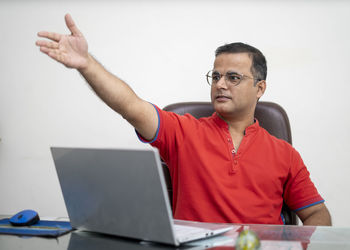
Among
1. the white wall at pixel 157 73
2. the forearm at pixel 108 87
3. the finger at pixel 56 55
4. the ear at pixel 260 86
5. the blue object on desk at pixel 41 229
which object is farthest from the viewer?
the white wall at pixel 157 73

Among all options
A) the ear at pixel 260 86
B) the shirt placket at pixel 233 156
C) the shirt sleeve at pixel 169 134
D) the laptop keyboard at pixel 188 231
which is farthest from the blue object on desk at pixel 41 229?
the ear at pixel 260 86

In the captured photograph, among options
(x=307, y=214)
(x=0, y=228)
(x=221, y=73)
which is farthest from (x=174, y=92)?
(x=0, y=228)

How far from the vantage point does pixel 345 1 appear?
2.23 m

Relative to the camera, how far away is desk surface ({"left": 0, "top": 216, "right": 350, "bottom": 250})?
82 centimetres

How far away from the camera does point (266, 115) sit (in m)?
1.74

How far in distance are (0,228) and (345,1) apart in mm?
2124

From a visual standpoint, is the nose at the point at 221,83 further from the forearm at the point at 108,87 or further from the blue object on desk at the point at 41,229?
the blue object on desk at the point at 41,229

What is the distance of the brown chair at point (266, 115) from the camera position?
5.53 feet

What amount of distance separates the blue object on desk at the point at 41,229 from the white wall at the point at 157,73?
4.45 feet

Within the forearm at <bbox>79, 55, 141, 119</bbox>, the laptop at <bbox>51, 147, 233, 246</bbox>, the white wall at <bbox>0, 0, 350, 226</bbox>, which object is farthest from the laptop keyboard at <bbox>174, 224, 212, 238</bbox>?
the white wall at <bbox>0, 0, 350, 226</bbox>

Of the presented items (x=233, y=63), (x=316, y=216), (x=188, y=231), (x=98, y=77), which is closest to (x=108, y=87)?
(x=98, y=77)

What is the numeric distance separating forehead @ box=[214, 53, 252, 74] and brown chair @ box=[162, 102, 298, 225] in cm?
19

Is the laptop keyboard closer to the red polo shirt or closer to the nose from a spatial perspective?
the red polo shirt

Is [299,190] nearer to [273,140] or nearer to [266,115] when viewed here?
[273,140]
